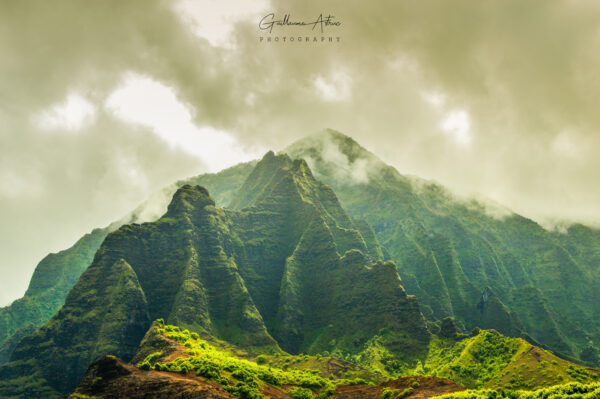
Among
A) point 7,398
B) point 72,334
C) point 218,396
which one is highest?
point 72,334

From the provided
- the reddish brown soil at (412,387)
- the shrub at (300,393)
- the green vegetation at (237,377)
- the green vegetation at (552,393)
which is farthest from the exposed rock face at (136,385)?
the green vegetation at (552,393)

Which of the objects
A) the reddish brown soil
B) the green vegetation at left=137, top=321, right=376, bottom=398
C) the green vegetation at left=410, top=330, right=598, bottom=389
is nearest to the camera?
the green vegetation at left=137, top=321, right=376, bottom=398

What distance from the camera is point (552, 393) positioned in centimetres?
5316

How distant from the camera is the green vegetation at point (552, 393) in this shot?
47416mm

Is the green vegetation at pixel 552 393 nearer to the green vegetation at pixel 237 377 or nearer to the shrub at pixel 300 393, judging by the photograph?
the shrub at pixel 300 393

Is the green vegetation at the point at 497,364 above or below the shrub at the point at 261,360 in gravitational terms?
Answer: below

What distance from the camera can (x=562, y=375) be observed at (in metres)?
101

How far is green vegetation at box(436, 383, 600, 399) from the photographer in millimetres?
47416

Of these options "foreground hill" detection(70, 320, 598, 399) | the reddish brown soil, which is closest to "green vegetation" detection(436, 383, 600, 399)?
"foreground hill" detection(70, 320, 598, 399)

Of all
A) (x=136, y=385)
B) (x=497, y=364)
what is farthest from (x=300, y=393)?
(x=497, y=364)

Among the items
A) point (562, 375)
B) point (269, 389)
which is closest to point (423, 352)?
point (562, 375)

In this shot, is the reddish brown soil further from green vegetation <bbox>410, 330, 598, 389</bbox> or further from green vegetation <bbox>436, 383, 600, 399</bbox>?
green vegetation <bbox>410, 330, 598, 389</bbox>

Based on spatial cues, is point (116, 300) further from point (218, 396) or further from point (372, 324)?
point (218, 396)

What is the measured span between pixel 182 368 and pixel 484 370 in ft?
366
